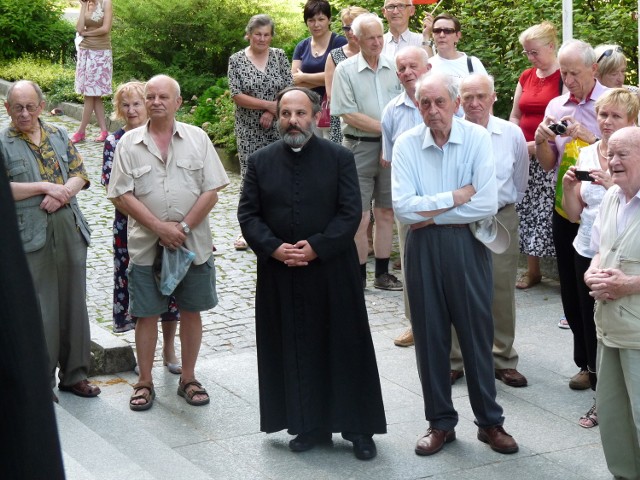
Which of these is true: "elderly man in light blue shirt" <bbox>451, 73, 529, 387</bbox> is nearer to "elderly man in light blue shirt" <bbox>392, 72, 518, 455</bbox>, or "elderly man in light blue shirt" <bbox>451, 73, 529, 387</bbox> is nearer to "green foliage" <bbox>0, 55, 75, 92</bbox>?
"elderly man in light blue shirt" <bbox>392, 72, 518, 455</bbox>

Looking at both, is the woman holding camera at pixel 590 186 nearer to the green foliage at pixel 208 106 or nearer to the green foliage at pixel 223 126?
the green foliage at pixel 223 126

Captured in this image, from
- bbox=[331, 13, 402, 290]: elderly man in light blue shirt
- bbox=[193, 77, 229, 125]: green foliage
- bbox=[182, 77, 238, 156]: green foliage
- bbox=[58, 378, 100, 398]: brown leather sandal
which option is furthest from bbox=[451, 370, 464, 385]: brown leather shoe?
bbox=[193, 77, 229, 125]: green foliage

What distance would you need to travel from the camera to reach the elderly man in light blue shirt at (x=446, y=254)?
18.9ft

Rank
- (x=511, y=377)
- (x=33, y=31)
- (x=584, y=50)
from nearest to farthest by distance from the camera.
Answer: (x=584, y=50), (x=511, y=377), (x=33, y=31)

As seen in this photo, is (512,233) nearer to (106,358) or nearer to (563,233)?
(563,233)

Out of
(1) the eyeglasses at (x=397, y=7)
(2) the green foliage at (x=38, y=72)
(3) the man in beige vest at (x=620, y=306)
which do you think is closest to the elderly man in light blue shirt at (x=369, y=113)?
(1) the eyeglasses at (x=397, y=7)

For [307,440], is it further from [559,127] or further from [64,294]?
[559,127]

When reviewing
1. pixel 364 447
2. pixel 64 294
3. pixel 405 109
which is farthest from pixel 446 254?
pixel 64 294

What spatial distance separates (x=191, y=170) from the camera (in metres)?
6.51

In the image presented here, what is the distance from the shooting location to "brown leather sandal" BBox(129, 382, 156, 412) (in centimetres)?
652

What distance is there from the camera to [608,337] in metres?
5.18

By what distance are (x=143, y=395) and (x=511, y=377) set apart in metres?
2.30

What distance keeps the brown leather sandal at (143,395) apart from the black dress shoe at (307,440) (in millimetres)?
1119

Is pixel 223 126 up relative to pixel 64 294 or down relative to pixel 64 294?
up
